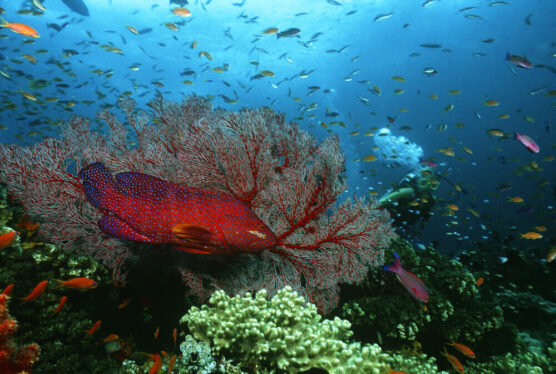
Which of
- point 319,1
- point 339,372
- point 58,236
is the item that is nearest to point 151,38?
point 319,1

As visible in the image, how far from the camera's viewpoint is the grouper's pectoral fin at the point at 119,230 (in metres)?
2.16

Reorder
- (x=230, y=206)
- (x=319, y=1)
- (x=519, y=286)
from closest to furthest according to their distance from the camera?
1. (x=230, y=206)
2. (x=519, y=286)
3. (x=319, y=1)

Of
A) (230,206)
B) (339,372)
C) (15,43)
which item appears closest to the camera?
(230,206)

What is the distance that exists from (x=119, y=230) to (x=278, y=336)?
1790mm

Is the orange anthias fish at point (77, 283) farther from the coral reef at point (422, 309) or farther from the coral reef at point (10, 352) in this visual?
the coral reef at point (422, 309)

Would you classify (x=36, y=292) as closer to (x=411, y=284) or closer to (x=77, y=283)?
(x=77, y=283)

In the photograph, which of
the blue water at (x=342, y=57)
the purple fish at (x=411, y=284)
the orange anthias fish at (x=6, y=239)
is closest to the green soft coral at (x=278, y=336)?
the purple fish at (x=411, y=284)

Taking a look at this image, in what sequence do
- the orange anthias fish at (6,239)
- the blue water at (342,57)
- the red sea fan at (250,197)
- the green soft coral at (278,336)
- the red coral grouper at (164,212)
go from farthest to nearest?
1. the blue water at (342,57)
2. the red sea fan at (250,197)
3. the orange anthias fish at (6,239)
4. the green soft coral at (278,336)
5. the red coral grouper at (164,212)

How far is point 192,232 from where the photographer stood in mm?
1898

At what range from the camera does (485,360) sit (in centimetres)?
425

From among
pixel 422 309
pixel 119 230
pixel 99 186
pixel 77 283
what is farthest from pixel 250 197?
pixel 422 309

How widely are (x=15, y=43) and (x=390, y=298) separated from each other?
184ft

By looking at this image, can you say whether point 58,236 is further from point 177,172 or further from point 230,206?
point 230,206

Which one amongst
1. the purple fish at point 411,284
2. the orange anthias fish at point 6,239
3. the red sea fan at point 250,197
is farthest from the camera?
the purple fish at point 411,284
